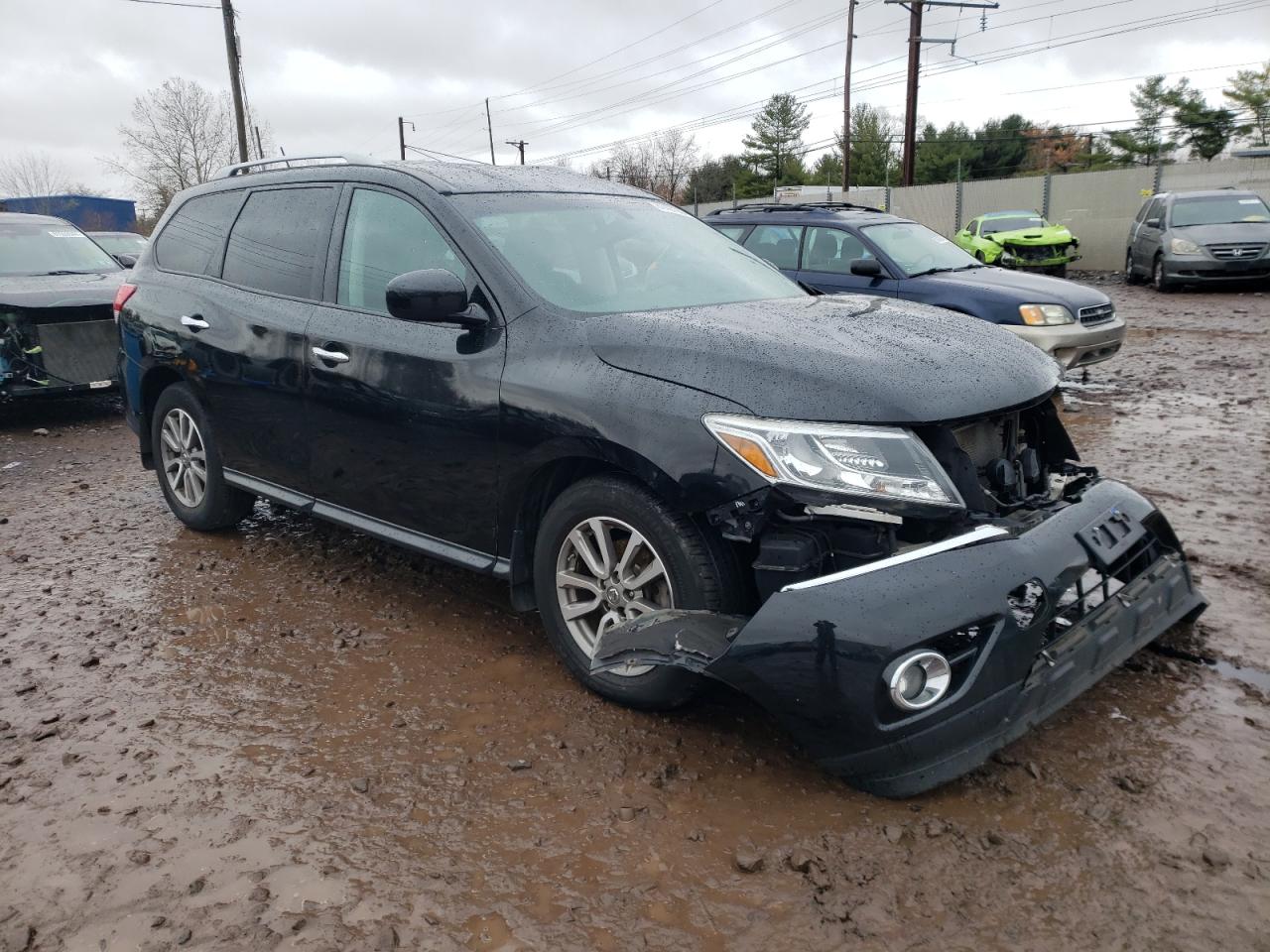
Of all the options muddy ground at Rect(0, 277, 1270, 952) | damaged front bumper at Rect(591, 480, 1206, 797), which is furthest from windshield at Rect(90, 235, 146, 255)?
damaged front bumper at Rect(591, 480, 1206, 797)

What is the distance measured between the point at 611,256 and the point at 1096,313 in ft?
20.2

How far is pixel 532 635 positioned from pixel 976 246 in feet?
65.1

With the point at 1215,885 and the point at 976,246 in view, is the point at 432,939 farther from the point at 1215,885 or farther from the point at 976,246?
the point at 976,246

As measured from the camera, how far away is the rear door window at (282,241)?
4.23 m

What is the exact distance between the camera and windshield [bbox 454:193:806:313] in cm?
359

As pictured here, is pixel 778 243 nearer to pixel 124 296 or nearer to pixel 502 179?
pixel 502 179

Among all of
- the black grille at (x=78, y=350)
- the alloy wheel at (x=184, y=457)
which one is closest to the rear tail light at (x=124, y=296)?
the alloy wheel at (x=184, y=457)

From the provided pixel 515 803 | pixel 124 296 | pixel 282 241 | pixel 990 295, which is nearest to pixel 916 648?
pixel 515 803

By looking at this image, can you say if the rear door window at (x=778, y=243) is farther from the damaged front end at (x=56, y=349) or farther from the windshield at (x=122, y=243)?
the windshield at (x=122, y=243)

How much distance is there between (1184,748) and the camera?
115 inches

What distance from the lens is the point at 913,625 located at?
2.47m

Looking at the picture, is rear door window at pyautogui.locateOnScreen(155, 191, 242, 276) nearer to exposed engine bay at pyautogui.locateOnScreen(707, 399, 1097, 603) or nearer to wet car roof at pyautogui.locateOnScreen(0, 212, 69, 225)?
exposed engine bay at pyautogui.locateOnScreen(707, 399, 1097, 603)

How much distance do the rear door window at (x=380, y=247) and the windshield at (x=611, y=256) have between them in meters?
0.19

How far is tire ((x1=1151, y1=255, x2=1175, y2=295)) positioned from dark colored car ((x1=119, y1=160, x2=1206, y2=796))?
14.7 m
